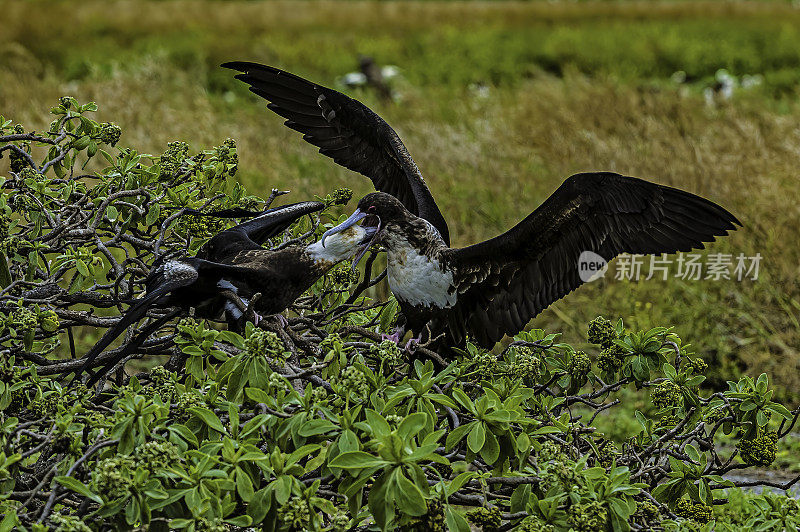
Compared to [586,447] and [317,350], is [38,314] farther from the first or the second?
[586,447]

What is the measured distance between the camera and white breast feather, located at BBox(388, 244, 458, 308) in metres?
3.01

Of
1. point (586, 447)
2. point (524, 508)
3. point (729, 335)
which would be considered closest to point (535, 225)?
point (586, 447)

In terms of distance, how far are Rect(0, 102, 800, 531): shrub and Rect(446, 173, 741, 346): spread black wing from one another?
0.69 ft

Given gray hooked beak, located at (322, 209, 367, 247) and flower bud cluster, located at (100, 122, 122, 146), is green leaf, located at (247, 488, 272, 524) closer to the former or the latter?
gray hooked beak, located at (322, 209, 367, 247)

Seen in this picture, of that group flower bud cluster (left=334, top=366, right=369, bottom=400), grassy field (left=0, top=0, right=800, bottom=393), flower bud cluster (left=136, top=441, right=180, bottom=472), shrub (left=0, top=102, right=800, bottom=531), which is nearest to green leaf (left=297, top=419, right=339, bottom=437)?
shrub (left=0, top=102, right=800, bottom=531)

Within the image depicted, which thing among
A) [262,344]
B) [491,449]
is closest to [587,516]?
[491,449]

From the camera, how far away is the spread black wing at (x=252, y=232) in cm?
278

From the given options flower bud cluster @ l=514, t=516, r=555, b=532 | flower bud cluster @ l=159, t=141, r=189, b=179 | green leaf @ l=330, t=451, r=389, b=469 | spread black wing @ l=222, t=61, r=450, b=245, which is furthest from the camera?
spread black wing @ l=222, t=61, r=450, b=245

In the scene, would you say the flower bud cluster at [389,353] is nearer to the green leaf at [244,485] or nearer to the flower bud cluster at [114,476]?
the green leaf at [244,485]

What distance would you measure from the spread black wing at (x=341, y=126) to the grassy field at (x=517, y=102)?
2613 millimetres

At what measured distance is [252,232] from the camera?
2867mm

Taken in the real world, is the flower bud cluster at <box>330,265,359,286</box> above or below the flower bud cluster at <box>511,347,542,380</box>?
above

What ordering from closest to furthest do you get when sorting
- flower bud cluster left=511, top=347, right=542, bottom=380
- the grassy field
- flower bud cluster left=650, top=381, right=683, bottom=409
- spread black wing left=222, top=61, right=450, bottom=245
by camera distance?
1. flower bud cluster left=511, top=347, right=542, bottom=380
2. flower bud cluster left=650, top=381, right=683, bottom=409
3. spread black wing left=222, top=61, right=450, bottom=245
4. the grassy field

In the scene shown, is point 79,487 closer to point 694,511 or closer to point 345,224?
point 345,224
